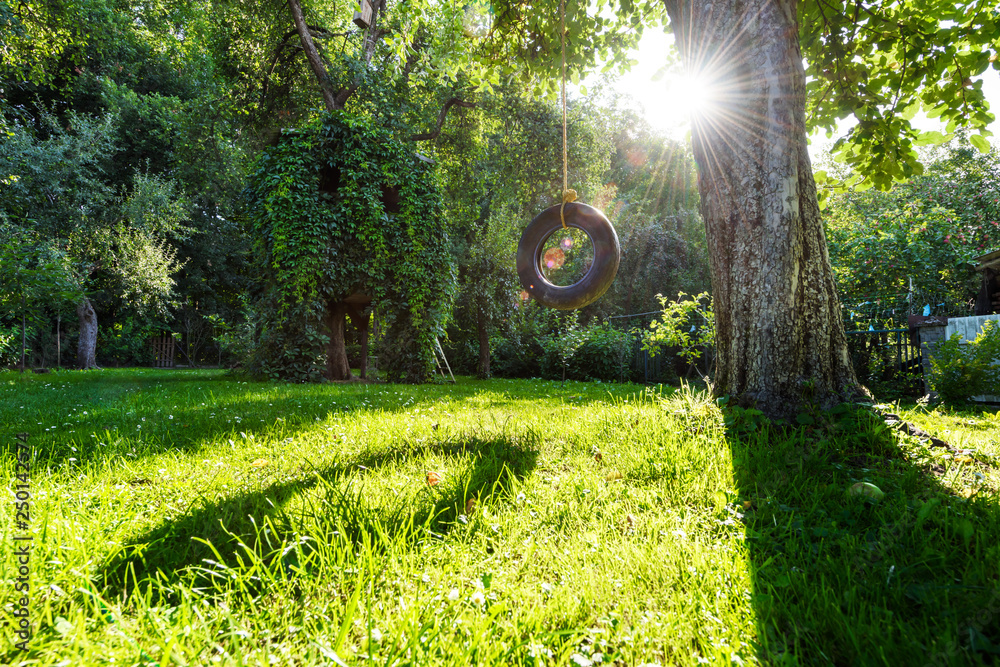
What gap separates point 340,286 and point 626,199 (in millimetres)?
21025

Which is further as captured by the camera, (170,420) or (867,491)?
(170,420)

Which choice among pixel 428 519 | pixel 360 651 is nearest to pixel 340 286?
pixel 428 519

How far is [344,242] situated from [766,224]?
28.2 feet

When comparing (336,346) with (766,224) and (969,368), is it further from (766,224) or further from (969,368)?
(969,368)

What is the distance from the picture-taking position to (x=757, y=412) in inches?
115

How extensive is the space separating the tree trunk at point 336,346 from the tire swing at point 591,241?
6.85m

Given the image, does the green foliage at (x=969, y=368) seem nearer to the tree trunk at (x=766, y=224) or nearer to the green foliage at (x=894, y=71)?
the green foliage at (x=894, y=71)

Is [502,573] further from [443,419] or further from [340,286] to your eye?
[340,286]

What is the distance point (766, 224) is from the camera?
122 inches

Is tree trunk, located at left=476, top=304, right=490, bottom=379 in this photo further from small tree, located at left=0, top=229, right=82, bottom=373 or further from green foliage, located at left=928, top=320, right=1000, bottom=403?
green foliage, located at left=928, top=320, right=1000, bottom=403

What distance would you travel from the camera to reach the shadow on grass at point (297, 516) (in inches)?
59.7

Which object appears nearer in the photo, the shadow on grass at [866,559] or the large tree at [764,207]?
the shadow on grass at [866,559]

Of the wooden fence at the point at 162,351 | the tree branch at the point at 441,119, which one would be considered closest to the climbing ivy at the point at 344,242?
the tree branch at the point at 441,119

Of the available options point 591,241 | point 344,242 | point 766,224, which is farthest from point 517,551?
point 344,242
